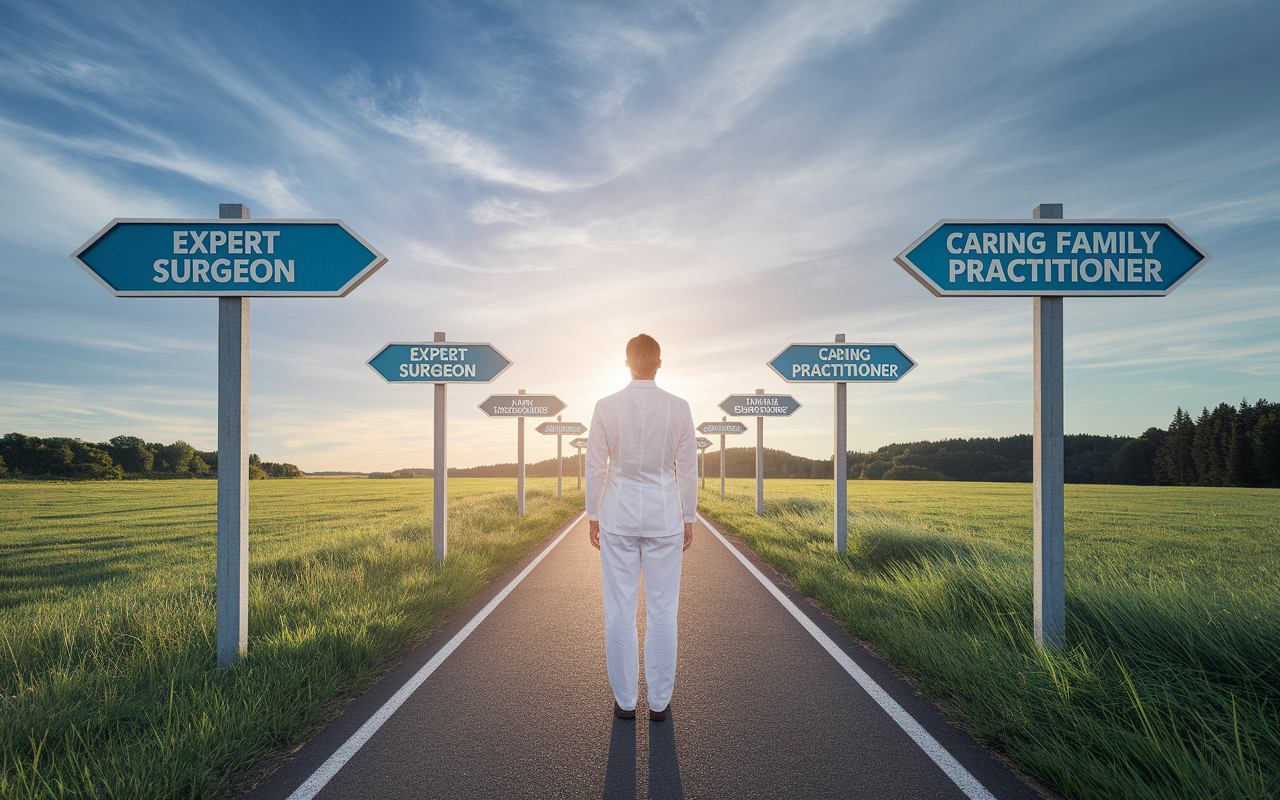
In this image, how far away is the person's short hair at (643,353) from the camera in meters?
4.05

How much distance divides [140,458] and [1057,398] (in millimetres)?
88510

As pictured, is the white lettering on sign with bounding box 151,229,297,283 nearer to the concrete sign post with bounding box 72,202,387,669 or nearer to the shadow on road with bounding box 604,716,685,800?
the concrete sign post with bounding box 72,202,387,669

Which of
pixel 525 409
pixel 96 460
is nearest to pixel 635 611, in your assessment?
pixel 525 409

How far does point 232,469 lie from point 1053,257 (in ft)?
23.2

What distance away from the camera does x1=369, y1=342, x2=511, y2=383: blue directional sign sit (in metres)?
9.09

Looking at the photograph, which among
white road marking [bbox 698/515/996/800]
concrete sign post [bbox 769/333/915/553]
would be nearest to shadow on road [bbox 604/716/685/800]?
white road marking [bbox 698/515/996/800]

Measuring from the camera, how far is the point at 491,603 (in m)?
6.97

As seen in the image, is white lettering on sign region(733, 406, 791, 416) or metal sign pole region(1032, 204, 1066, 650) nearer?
metal sign pole region(1032, 204, 1066, 650)

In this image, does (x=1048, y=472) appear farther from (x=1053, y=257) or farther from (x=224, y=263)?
(x=224, y=263)

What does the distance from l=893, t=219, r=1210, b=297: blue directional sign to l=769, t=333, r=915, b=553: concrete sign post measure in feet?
17.3

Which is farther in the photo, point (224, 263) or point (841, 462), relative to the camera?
point (841, 462)

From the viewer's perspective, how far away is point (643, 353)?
4.06 meters

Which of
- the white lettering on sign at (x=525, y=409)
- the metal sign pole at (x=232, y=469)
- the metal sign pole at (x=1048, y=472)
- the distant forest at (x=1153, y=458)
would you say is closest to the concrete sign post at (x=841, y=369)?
the metal sign pole at (x=1048, y=472)

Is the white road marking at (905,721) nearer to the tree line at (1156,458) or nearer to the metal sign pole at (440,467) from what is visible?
the metal sign pole at (440,467)
